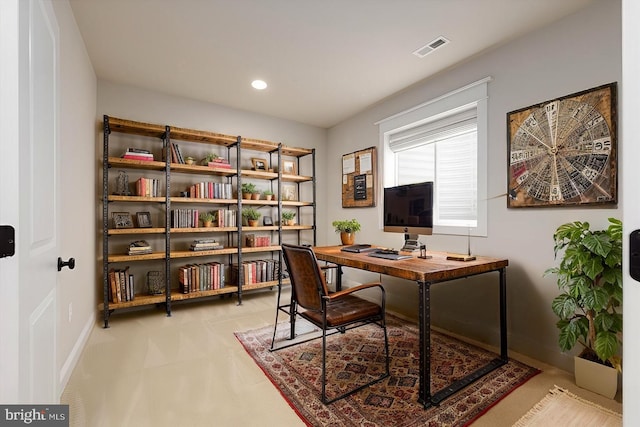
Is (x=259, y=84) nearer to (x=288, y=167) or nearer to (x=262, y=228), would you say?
(x=288, y=167)

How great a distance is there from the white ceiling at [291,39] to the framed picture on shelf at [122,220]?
55.6 inches

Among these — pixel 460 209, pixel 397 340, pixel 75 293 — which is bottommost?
pixel 397 340

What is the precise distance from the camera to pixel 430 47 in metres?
2.51

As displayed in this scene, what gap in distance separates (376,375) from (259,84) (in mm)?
2956

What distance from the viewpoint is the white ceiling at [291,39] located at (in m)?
2.06

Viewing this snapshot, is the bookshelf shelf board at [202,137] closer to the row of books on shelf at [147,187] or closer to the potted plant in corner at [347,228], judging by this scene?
the row of books on shelf at [147,187]

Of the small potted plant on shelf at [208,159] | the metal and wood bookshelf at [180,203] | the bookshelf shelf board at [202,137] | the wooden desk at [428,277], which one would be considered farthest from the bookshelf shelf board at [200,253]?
the wooden desk at [428,277]

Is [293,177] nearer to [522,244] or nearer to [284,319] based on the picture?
[284,319]

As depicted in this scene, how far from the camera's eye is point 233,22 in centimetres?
222

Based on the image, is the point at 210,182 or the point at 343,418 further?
the point at 210,182

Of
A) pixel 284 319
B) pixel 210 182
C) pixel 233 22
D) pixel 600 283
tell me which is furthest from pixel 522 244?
pixel 210 182

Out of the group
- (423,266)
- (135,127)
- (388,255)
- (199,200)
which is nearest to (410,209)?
(388,255)

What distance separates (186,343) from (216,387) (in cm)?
81

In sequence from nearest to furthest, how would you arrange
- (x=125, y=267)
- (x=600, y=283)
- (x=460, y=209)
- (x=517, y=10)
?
(x=600, y=283) → (x=517, y=10) → (x=460, y=209) → (x=125, y=267)
